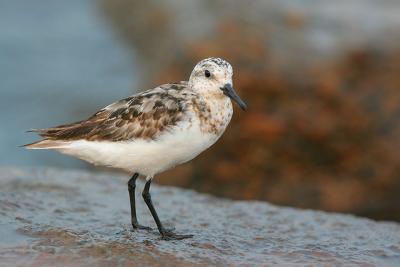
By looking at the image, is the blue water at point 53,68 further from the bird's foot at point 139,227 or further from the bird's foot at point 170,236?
the bird's foot at point 170,236

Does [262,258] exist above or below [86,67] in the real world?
below

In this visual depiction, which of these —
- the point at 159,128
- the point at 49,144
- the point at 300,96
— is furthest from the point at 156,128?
the point at 300,96

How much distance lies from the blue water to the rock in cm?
593

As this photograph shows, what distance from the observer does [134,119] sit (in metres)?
6.99

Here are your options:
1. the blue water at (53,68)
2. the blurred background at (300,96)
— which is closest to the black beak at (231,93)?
the blurred background at (300,96)

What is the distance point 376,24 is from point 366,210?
3.09 metres

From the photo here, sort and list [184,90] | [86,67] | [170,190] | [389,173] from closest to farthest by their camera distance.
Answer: [184,90] < [170,190] < [389,173] < [86,67]

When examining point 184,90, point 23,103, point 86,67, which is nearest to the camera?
point 184,90

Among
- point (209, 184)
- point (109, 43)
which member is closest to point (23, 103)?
point (109, 43)

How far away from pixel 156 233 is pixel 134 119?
107cm

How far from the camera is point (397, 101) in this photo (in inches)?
427

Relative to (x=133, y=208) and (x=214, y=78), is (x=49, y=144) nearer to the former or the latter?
(x=133, y=208)

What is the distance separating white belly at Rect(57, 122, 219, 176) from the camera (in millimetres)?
6766

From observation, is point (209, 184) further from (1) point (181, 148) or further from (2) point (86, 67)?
(2) point (86, 67)
